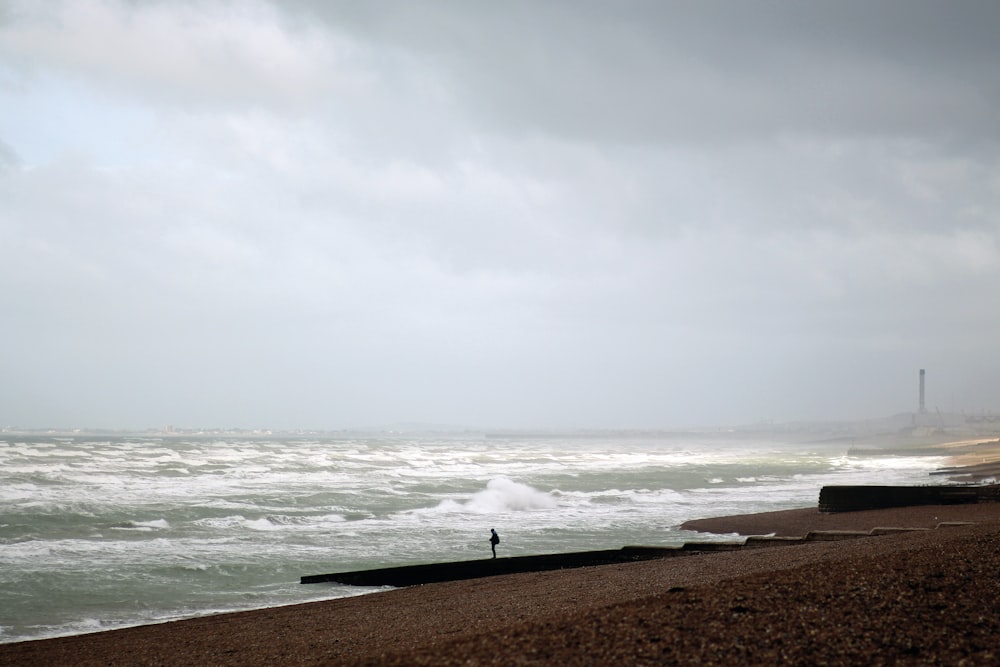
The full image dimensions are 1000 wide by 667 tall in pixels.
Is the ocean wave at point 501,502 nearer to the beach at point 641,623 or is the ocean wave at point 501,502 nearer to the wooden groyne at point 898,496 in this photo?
the wooden groyne at point 898,496

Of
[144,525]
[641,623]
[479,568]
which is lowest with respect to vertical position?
[144,525]

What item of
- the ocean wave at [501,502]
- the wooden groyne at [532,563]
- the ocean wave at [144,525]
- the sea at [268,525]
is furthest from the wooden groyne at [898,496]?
the ocean wave at [144,525]

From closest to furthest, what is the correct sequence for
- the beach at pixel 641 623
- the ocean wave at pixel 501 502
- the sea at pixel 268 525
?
the beach at pixel 641 623
the sea at pixel 268 525
the ocean wave at pixel 501 502

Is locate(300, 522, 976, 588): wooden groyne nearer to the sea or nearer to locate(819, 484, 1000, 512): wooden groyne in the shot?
the sea

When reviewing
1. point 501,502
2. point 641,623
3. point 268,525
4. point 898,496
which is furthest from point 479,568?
point 898,496

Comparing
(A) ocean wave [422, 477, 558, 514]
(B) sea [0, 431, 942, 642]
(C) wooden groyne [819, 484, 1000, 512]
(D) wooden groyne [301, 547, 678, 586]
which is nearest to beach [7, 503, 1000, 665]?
(D) wooden groyne [301, 547, 678, 586]

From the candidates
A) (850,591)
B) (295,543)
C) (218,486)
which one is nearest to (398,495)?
(218,486)

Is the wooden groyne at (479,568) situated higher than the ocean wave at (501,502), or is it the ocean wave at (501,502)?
the wooden groyne at (479,568)

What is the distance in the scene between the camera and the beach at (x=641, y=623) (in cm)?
571

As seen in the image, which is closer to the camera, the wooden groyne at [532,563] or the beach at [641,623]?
the beach at [641,623]

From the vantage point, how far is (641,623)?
6.41 m

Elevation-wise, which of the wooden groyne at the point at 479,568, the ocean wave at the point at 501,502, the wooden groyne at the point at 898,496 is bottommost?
the ocean wave at the point at 501,502

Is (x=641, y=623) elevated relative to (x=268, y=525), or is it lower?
elevated

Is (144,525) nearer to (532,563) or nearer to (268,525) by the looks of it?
(268,525)
